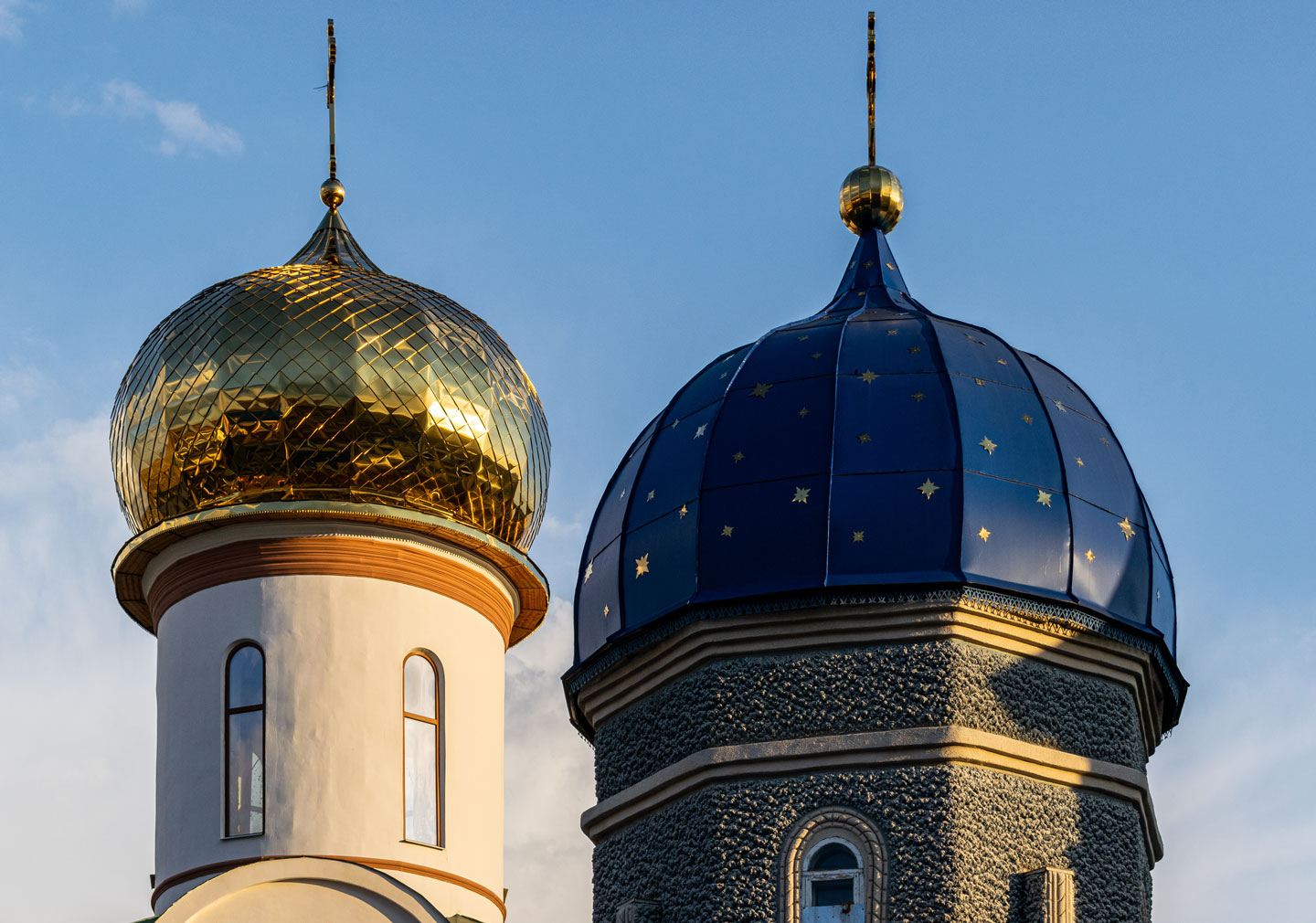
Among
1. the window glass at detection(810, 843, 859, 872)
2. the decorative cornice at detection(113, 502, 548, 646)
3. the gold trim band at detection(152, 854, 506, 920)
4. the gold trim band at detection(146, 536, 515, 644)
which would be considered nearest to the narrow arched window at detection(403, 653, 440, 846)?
the gold trim band at detection(152, 854, 506, 920)

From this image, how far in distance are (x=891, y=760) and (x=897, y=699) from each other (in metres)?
0.41

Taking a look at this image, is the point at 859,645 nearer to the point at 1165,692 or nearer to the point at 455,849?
the point at 1165,692

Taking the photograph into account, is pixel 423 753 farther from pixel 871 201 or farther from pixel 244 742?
pixel 871 201

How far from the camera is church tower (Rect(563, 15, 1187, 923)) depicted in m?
19.0

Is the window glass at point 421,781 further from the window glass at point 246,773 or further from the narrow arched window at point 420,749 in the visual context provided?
the window glass at point 246,773

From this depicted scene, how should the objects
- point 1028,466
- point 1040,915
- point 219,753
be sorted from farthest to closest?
point 219,753
point 1028,466
point 1040,915

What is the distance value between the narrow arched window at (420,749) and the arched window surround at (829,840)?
395cm

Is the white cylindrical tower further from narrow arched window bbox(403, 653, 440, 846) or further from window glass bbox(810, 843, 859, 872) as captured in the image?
window glass bbox(810, 843, 859, 872)

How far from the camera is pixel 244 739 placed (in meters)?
21.9

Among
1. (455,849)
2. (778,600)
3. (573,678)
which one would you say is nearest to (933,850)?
(778,600)

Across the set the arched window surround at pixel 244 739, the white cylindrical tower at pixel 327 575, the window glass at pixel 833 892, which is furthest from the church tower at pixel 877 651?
the arched window surround at pixel 244 739

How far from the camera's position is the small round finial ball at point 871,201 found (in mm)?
22938

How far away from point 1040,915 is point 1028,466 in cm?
320

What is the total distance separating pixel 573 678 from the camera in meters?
20.9
